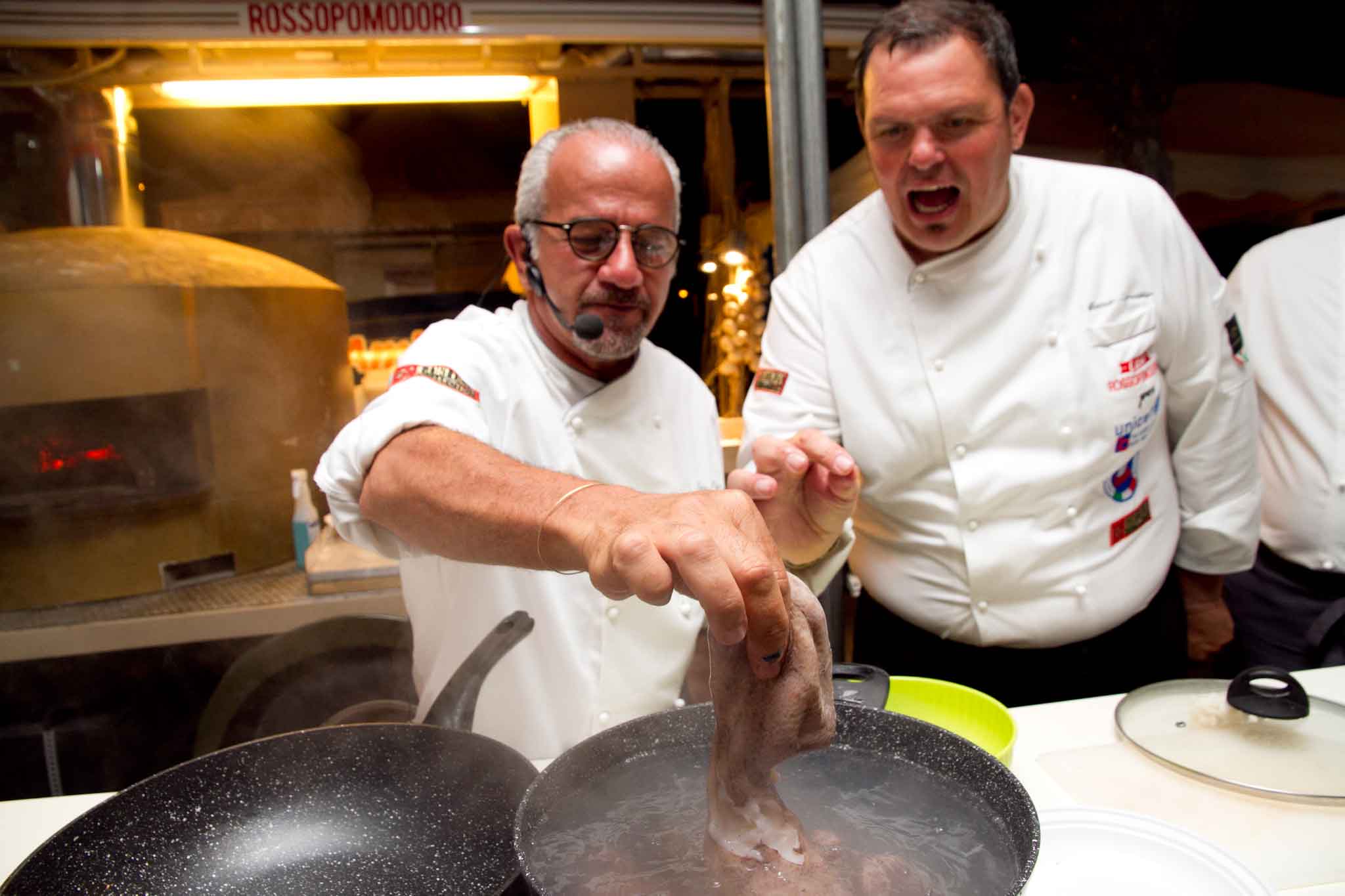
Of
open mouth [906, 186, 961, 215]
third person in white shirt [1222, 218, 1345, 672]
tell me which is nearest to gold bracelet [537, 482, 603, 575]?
open mouth [906, 186, 961, 215]

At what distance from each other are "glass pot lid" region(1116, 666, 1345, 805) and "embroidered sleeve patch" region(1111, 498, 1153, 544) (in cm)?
59

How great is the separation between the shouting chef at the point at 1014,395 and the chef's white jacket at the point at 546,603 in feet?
1.14

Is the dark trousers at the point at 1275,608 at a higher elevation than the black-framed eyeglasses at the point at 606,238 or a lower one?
lower

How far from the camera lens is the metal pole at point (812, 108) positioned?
2400 millimetres

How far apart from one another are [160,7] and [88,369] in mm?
993

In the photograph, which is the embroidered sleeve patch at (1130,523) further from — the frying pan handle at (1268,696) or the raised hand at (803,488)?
the raised hand at (803,488)

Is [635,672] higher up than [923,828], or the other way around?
[923,828]

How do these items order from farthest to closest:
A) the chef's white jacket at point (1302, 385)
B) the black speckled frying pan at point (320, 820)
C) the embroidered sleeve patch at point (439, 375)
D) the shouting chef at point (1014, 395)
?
1. the chef's white jacket at point (1302, 385)
2. the shouting chef at point (1014, 395)
3. the embroidered sleeve patch at point (439, 375)
4. the black speckled frying pan at point (320, 820)

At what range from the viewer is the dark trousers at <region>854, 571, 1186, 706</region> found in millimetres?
1937

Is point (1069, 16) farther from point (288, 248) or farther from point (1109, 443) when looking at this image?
point (288, 248)

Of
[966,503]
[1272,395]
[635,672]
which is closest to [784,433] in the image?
[966,503]

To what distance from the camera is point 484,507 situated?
1.01 meters

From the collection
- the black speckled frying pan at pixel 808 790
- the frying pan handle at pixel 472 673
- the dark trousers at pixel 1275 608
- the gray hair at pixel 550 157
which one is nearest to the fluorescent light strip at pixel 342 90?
the gray hair at pixel 550 157

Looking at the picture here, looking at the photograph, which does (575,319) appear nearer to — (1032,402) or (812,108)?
(1032,402)
